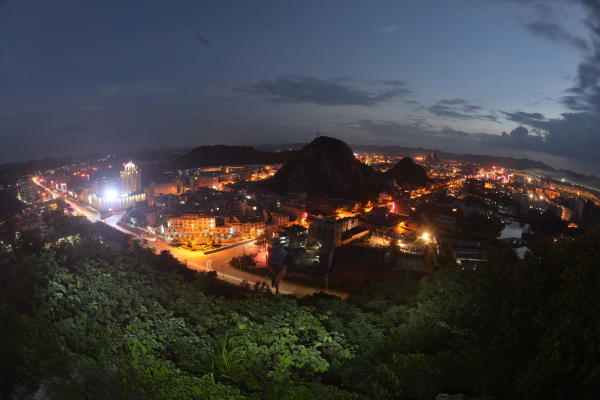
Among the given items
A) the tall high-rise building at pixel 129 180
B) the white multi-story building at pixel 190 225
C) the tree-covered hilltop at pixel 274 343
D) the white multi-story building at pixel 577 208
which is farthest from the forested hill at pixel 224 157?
the tree-covered hilltop at pixel 274 343

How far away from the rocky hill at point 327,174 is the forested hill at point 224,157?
20074 mm

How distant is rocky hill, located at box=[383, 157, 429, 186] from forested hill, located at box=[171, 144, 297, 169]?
20.4m

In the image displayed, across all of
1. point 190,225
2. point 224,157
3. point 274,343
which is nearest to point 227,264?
point 190,225

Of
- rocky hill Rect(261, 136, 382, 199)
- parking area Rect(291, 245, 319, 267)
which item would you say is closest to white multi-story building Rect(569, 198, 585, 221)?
rocky hill Rect(261, 136, 382, 199)

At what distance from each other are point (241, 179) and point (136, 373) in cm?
3747

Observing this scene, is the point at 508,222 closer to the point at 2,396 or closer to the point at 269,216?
the point at 269,216

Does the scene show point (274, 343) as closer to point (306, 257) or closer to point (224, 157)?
point (306, 257)

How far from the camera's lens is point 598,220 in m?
20.1

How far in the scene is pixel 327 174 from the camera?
31.1 metres

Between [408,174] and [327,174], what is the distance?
1434 cm

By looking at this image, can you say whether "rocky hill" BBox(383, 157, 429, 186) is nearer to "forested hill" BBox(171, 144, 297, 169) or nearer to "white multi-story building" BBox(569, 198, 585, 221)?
"white multi-story building" BBox(569, 198, 585, 221)

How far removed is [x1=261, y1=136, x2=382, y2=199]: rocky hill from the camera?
2973cm

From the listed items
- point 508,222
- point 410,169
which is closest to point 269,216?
point 508,222

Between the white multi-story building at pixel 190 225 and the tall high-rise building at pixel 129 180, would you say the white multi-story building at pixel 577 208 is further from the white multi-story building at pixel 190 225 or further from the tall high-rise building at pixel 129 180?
the tall high-rise building at pixel 129 180
